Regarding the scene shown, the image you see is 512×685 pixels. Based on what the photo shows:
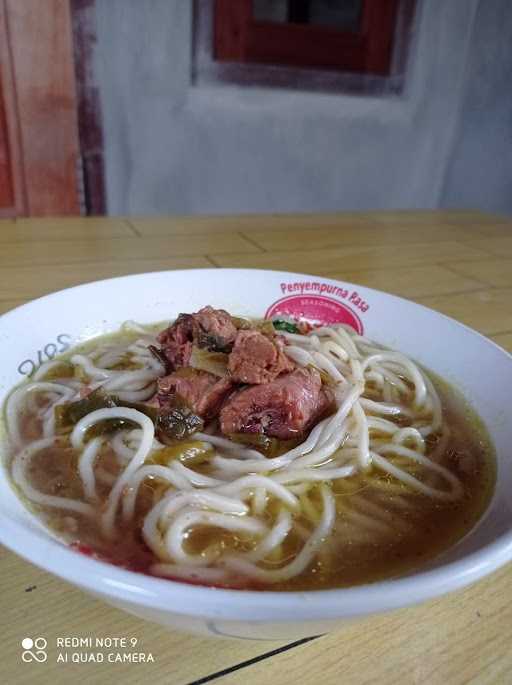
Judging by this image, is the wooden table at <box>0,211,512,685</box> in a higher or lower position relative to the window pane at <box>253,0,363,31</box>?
lower

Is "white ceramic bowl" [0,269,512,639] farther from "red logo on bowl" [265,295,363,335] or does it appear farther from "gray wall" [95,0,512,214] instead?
"gray wall" [95,0,512,214]

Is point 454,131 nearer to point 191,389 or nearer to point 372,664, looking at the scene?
point 191,389

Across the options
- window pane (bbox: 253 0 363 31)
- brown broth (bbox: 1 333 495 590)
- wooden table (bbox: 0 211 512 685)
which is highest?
window pane (bbox: 253 0 363 31)

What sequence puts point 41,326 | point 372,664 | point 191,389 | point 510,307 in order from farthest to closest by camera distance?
point 510,307, point 41,326, point 191,389, point 372,664

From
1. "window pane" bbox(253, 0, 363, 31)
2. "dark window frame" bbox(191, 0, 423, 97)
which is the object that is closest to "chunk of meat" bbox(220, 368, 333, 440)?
"dark window frame" bbox(191, 0, 423, 97)

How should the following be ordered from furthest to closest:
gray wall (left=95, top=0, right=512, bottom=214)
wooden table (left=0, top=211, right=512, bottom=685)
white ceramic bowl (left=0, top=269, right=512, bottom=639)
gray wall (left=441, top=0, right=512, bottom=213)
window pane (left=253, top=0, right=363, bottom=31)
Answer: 1. gray wall (left=441, top=0, right=512, bottom=213)
2. window pane (left=253, top=0, right=363, bottom=31)
3. gray wall (left=95, top=0, right=512, bottom=214)
4. wooden table (left=0, top=211, right=512, bottom=685)
5. white ceramic bowl (left=0, top=269, right=512, bottom=639)

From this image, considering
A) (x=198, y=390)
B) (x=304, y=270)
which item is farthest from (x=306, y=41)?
(x=198, y=390)

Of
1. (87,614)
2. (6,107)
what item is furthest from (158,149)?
(87,614)
